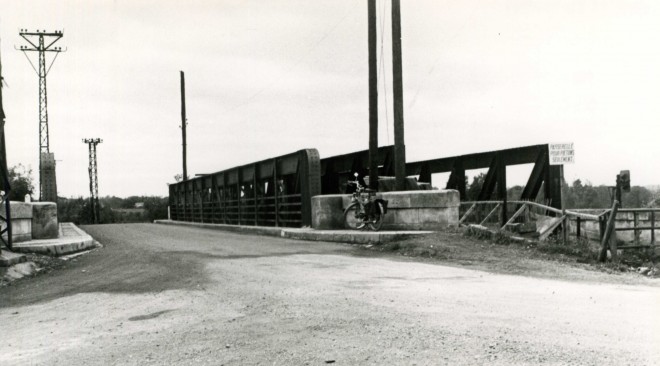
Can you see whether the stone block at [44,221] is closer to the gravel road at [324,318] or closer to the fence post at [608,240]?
the gravel road at [324,318]

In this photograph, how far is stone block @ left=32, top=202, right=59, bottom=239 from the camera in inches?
594

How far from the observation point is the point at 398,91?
15570mm

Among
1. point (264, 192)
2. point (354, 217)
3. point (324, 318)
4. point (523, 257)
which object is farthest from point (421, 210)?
point (264, 192)

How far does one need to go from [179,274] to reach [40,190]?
3574cm

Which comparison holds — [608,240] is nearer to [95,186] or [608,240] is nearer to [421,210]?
[421,210]

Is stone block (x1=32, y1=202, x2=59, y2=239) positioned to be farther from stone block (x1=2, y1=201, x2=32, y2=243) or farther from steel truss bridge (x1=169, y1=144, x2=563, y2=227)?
steel truss bridge (x1=169, y1=144, x2=563, y2=227)

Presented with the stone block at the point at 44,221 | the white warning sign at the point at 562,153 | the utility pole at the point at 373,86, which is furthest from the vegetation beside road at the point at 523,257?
the stone block at the point at 44,221

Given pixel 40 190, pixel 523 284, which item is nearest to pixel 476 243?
pixel 523 284

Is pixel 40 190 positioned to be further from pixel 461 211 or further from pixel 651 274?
pixel 651 274

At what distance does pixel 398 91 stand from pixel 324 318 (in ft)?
35.8

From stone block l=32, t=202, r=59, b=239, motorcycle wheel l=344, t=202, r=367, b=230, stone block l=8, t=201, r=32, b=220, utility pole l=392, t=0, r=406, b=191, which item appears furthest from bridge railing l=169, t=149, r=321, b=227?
stone block l=8, t=201, r=32, b=220

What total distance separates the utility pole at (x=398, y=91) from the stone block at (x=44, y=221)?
8.90m

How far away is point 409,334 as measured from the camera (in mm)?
4773

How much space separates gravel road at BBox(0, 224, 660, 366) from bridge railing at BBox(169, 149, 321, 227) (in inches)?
353
